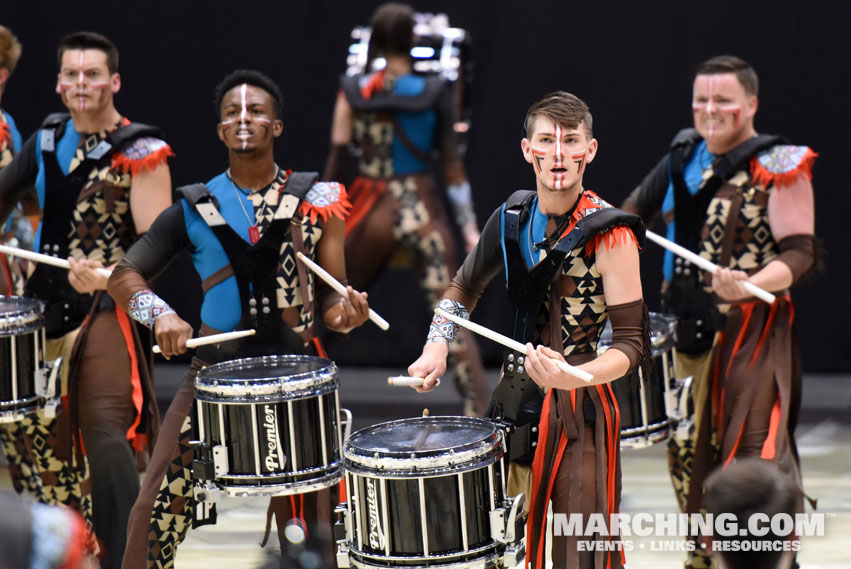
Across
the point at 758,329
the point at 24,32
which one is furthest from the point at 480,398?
the point at 24,32

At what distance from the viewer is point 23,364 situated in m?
5.04

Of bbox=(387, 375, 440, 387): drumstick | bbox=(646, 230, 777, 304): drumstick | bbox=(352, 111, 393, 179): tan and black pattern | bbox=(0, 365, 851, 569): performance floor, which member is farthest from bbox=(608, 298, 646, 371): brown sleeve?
bbox=(352, 111, 393, 179): tan and black pattern

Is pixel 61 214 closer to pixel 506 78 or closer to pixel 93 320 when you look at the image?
pixel 93 320

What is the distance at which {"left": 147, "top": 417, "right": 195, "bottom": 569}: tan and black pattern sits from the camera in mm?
4531

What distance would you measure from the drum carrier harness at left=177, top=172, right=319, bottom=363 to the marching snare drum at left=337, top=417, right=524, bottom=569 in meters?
0.88

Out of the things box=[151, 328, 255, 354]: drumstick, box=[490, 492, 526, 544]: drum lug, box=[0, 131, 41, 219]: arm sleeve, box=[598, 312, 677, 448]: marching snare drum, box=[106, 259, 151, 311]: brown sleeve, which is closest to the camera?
box=[490, 492, 526, 544]: drum lug

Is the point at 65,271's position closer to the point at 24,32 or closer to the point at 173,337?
the point at 173,337

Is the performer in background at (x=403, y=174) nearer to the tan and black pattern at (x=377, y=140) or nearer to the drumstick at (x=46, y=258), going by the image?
the tan and black pattern at (x=377, y=140)

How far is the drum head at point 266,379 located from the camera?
4.24 meters

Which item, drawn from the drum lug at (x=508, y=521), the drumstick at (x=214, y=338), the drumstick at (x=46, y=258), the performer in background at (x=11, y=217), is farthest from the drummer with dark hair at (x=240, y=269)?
the performer in background at (x=11, y=217)

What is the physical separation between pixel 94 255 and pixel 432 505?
6.53 ft

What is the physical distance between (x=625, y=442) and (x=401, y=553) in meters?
1.25

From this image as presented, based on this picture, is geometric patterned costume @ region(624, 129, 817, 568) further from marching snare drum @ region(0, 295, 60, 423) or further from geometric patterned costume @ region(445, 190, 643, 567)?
marching snare drum @ region(0, 295, 60, 423)

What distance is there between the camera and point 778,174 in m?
5.09
